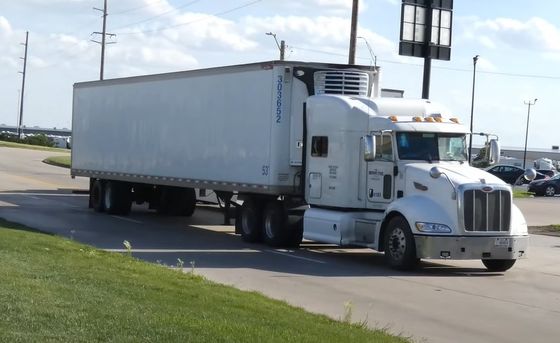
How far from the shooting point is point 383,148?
56.6 ft

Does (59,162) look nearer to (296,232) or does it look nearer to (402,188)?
(296,232)

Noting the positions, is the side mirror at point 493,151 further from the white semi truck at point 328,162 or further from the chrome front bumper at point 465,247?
the chrome front bumper at point 465,247

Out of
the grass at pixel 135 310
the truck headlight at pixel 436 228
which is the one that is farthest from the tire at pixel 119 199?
the grass at pixel 135 310

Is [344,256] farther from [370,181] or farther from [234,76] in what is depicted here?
[234,76]

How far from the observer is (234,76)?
20.5 metres

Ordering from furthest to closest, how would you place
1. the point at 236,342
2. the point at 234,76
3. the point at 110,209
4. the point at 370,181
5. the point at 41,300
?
the point at 110,209 → the point at 234,76 → the point at 370,181 → the point at 41,300 → the point at 236,342

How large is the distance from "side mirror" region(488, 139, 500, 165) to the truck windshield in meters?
0.97

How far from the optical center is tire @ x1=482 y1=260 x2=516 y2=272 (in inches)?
649

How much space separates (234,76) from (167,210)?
7842 mm

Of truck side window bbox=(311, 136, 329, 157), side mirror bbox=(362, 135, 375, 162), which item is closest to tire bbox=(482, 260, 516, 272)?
side mirror bbox=(362, 135, 375, 162)

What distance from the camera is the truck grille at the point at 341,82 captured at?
19.2m

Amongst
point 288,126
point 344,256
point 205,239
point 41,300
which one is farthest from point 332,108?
point 41,300

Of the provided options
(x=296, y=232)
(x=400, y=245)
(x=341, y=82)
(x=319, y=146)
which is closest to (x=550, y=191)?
(x=341, y=82)

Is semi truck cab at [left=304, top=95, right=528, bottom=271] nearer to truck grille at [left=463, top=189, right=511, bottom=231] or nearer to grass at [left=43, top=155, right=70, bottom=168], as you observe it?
truck grille at [left=463, top=189, right=511, bottom=231]
